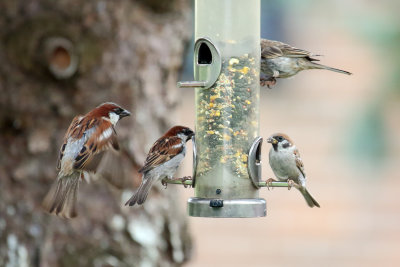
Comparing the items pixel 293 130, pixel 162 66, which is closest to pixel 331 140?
pixel 293 130

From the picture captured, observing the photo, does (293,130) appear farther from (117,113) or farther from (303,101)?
(117,113)

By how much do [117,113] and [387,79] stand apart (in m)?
5.65

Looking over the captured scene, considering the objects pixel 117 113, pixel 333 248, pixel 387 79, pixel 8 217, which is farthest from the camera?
pixel 333 248

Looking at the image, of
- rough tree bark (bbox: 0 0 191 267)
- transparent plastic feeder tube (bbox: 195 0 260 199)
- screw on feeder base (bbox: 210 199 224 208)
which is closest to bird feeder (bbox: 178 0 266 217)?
transparent plastic feeder tube (bbox: 195 0 260 199)

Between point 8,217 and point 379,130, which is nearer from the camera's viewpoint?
point 8,217

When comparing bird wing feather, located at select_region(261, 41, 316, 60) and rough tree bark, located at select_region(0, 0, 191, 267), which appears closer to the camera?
bird wing feather, located at select_region(261, 41, 316, 60)

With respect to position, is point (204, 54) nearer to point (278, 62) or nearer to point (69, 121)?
point (278, 62)

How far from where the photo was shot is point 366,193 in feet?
45.1

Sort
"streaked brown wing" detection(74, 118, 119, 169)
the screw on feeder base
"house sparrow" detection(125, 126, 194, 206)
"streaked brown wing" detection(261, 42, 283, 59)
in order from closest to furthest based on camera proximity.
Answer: "streaked brown wing" detection(74, 118, 119, 169) < the screw on feeder base < "house sparrow" detection(125, 126, 194, 206) < "streaked brown wing" detection(261, 42, 283, 59)

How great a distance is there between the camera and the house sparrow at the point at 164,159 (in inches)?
221

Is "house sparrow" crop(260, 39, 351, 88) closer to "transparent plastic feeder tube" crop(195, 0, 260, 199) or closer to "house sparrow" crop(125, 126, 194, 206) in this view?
"transparent plastic feeder tube" crop(195, 0, 260, 199)

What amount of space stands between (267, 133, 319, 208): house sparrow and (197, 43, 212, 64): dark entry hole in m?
0.62

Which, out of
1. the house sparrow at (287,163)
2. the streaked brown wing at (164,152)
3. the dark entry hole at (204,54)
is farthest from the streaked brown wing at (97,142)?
the house sparrow at (287,163)

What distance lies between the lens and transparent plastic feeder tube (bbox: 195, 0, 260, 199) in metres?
5.69
